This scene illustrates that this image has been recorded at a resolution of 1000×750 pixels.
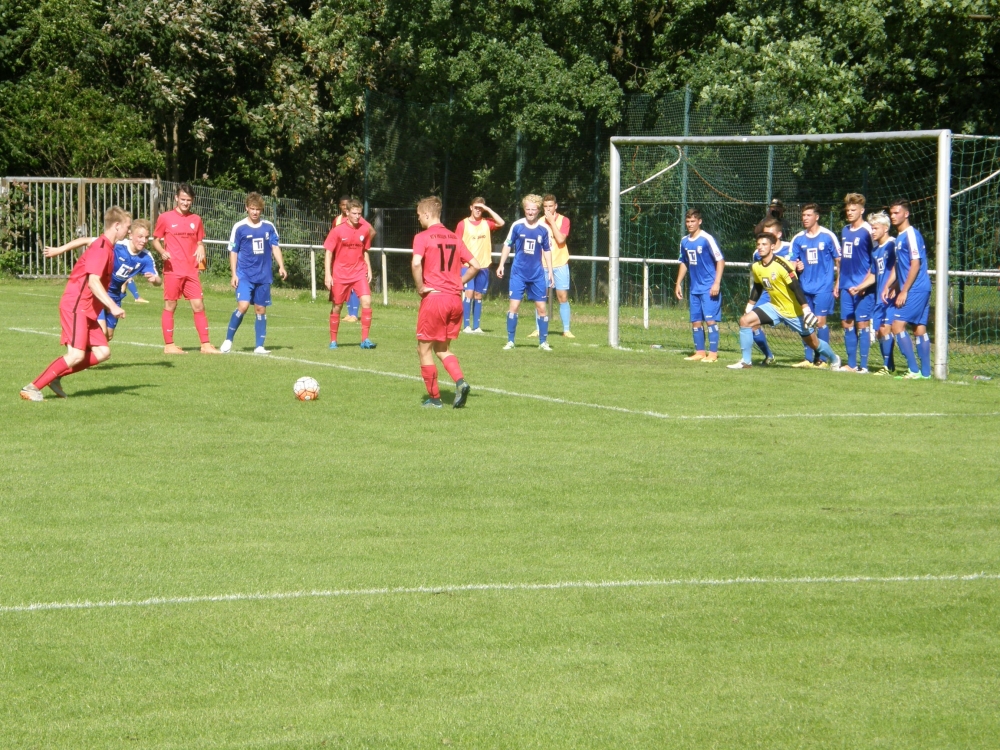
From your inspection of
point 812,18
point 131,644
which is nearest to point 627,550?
point 131,644

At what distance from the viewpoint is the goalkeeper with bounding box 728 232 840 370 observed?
648 inches

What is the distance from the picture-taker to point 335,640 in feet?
19.5

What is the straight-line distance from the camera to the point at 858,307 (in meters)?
16.7

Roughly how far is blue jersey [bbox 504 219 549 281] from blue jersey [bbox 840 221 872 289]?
447cm

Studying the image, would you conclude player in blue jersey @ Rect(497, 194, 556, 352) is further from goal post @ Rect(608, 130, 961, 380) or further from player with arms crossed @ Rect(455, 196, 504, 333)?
goal post @ Rect(608, 130, 961, 380)

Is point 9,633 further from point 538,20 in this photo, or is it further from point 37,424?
point 538,20

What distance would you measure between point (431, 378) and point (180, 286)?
226 inches

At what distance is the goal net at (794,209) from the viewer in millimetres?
17797

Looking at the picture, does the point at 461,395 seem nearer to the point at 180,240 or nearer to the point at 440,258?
the point at 440,258

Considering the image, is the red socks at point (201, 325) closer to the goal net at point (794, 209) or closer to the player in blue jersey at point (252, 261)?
the player in blue jersey at point (252, 261)

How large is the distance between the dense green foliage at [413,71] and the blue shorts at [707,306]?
515cm

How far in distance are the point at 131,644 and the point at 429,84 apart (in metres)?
25.7

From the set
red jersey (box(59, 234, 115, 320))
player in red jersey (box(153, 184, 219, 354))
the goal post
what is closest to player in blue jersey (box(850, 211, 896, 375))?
the goal post

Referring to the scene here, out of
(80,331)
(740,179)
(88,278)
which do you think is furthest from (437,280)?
(740,179)
